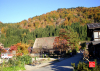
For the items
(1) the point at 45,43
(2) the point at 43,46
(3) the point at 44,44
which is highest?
(1) the point at 45,43

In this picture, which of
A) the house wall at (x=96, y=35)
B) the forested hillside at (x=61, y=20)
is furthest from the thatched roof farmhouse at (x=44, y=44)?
the forested hillside at (x=61, y=20)

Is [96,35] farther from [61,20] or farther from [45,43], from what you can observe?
[61,20]

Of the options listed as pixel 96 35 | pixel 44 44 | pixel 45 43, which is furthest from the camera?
pixel 45 43

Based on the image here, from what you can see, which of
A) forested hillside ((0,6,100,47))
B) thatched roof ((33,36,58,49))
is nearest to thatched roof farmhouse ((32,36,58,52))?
thatched roof ((33,36,58,49))

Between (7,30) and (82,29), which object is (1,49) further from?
(7,30)

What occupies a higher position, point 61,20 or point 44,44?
point 61,20

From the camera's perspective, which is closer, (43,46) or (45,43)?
(43,46)

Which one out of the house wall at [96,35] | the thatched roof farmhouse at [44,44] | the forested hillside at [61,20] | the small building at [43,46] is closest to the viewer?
the house wall at [96,35]

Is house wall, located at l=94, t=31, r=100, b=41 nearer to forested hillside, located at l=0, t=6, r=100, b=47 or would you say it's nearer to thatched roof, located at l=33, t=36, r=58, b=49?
thatched roof, located at l=33, t=36, r=58, b=49

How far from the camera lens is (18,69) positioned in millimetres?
11234

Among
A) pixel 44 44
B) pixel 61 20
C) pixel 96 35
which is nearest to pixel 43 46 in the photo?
pixel 44 44

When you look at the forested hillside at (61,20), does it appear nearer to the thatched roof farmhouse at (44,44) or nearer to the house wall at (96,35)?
the thatched roof farmhouse at (44,44)

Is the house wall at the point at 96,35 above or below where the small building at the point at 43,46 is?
above

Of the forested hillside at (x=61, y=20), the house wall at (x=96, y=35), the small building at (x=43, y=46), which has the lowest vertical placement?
the small building at (x=43, y=46)
